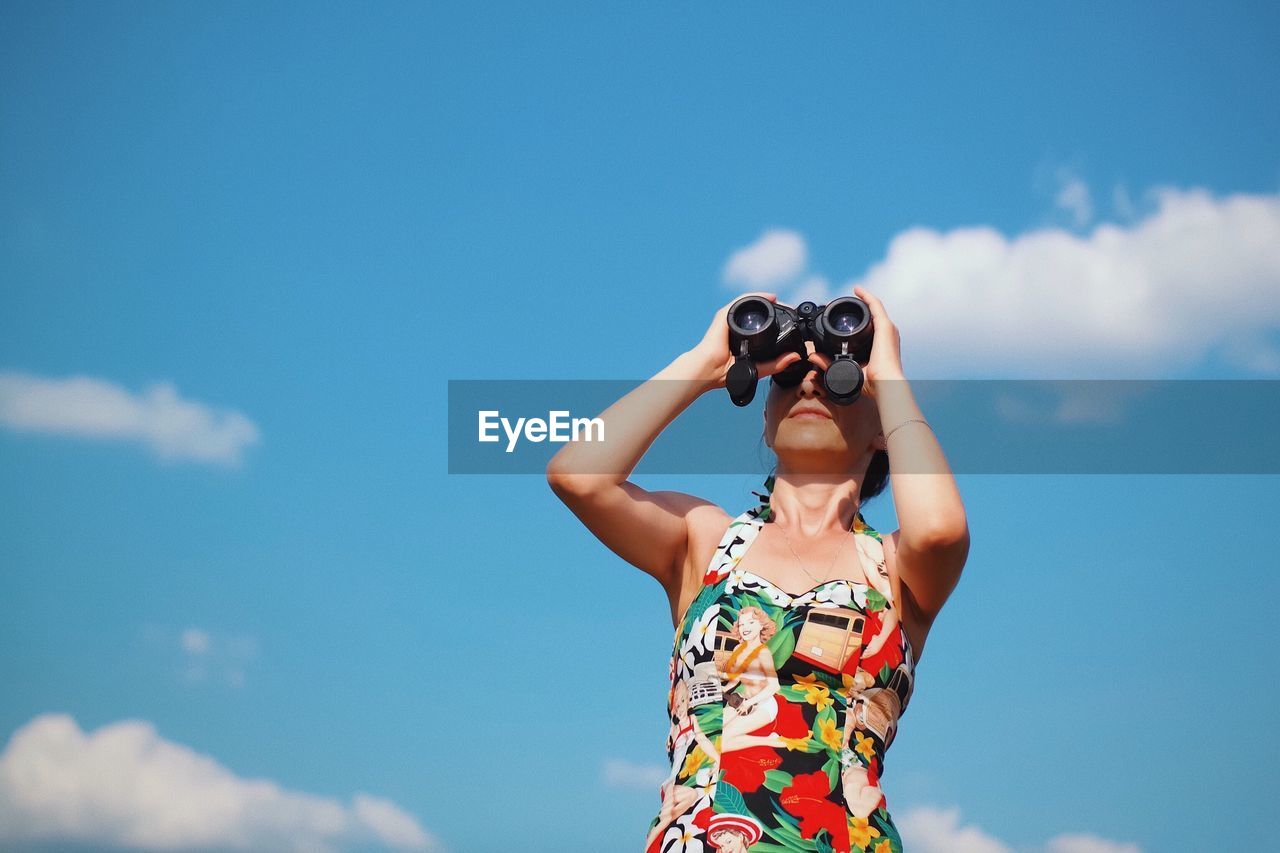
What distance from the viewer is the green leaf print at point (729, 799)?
2835 millimetres

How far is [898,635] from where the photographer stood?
310 centimetres

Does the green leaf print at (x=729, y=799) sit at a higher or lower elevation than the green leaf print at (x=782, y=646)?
lower

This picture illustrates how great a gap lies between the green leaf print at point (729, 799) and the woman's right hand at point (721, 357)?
0.96m

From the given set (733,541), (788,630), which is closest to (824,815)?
(788,630)

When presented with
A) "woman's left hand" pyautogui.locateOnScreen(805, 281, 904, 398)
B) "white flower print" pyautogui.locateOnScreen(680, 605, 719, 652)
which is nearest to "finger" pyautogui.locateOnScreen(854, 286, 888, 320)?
"woman's left hand" pyautogui.locateOnScreen(805, 281, 904, 398)

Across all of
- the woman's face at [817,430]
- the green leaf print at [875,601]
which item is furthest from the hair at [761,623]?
the woman's face at [817,430]

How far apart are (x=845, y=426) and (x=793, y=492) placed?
0.20 metres

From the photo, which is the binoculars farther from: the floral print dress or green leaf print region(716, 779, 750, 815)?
green leaf print region(716, 779, 750, 815)

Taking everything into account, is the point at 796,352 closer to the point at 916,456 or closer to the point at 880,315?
the point at 880,315

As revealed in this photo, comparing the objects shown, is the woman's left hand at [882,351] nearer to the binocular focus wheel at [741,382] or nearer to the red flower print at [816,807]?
the binocular focus wheel at [741,382]

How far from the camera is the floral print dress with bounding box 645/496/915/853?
2.83 metres

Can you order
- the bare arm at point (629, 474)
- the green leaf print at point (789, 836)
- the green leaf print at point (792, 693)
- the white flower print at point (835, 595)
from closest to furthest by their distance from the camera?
the green leaf print at point (789, 836)
the green leaf print at point (792, 693)
the white flower print at point (835, 595)
the bare arm at point (629, 474)

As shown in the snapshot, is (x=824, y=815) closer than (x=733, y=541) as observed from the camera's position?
Yes

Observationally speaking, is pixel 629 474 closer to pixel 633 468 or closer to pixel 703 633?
pixel 633 468
